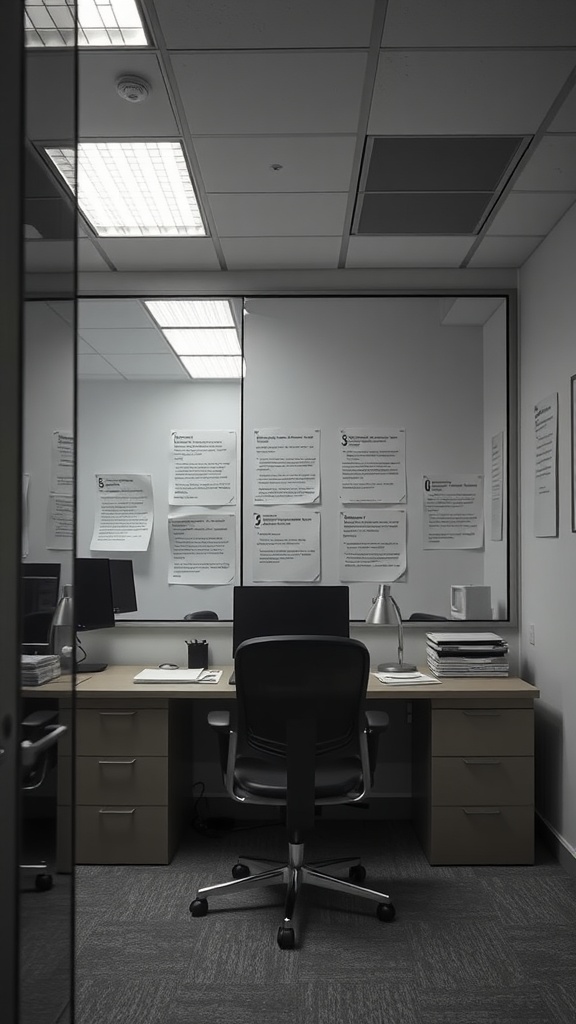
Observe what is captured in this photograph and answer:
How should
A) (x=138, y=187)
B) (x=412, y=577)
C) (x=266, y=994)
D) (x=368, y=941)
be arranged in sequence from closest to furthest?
(x=266, y=994), (x=368, y=941), (x=138, y=187), (x=412, y=577)

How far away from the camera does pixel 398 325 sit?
11.9 feet

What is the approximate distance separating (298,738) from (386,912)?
619 millimetres

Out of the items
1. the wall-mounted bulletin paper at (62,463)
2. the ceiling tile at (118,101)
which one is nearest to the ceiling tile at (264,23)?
the ceiling tile at (118,101)

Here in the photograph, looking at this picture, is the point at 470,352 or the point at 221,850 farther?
the point at 470,352

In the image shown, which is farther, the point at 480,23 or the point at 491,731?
the point at 491,731

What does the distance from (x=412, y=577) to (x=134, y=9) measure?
2.38m

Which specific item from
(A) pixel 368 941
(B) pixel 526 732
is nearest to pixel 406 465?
(B) pixel 526 732

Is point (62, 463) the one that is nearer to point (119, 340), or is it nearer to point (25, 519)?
point (25, 519)

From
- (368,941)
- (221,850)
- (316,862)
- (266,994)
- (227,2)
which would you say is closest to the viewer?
(227,2)

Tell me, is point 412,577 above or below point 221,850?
above

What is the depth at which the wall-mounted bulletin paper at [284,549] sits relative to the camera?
11.7ft

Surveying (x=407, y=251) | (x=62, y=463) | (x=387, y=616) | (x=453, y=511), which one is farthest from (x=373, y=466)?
(x=62, y=463)

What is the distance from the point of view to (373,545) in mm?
3562

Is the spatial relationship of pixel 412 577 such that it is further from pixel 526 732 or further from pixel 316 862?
pixel 316 862
